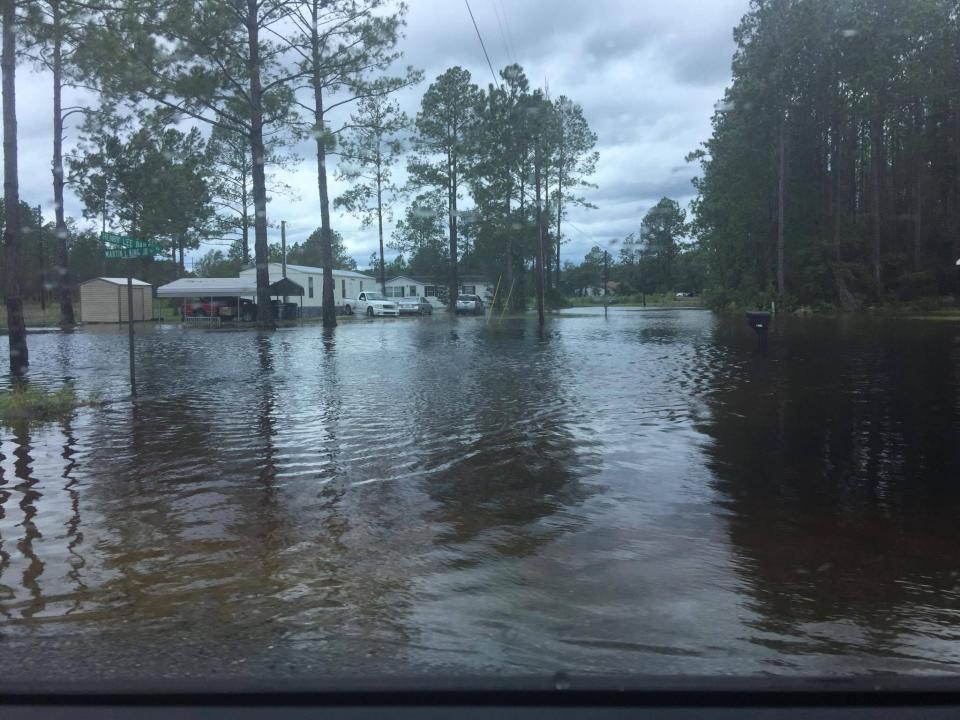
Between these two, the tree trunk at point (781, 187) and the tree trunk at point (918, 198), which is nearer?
the tree trunk at point (781, 187)

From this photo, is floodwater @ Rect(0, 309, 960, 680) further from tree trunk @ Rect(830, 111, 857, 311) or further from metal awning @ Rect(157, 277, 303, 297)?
tree trunk @ Rect(830, 111, 857, 311)

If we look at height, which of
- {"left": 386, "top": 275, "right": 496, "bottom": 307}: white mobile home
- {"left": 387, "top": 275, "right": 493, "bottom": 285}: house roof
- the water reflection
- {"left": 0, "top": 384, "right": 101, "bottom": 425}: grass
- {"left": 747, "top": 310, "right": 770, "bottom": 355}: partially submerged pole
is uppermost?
{"left": 387, "top": 275, "right": 493, "bottom": 285}: house roof

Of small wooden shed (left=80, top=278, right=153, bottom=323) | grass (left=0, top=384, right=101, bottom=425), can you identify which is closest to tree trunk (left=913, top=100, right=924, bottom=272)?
small wooden shed (left=80, top=278, right=153, bottom=323)

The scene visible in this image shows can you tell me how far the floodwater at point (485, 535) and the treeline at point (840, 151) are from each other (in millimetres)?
42175

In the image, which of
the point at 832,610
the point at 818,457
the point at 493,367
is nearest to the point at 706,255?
the point at 493,367

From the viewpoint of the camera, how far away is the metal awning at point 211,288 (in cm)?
4681

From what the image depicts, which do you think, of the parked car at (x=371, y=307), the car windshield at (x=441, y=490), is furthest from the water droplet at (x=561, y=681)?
the parked car at (x=371, y=307)

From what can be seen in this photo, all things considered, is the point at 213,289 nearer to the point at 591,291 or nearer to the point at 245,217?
the point at 245,217

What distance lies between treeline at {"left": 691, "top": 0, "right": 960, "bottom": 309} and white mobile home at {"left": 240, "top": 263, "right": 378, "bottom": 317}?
28228 mm

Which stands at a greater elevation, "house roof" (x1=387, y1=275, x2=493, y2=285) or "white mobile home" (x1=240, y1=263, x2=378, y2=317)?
"house roof" (x1=387, y1=275, x2=493, y2=285)

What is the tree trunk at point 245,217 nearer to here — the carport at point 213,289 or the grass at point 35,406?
the carport at point 213,289

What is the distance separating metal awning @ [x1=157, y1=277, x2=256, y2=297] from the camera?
46.8 m

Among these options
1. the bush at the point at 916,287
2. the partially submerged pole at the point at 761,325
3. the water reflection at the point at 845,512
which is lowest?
the water reflection at the point at 845,512

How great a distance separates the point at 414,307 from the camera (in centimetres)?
5966
